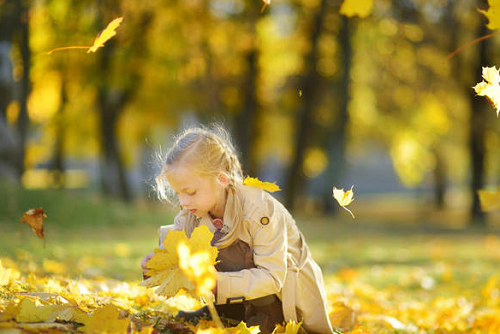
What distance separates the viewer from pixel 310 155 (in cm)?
1981

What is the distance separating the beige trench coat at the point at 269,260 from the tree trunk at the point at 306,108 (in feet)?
42.6

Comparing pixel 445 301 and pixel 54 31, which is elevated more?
pixel 54 31

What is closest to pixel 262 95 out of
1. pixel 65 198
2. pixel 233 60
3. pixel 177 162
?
pixel 233 60

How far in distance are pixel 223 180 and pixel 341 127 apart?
13244 millimetres

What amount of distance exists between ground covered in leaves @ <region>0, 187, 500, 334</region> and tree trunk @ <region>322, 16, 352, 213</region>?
2.84 m

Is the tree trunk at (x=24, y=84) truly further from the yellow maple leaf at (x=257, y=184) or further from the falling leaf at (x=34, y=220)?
the yellow maple leaf at (x=257, y=184)

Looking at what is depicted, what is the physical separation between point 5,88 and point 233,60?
24.8 ft

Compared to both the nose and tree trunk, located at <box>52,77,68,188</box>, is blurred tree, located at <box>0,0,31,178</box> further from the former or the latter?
the nose

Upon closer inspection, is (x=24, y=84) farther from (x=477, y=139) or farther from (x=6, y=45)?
(x=477, y=139)

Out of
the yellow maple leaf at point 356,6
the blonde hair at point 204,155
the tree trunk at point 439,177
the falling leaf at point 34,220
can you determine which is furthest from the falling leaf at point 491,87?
the tree trunk at point 439,177

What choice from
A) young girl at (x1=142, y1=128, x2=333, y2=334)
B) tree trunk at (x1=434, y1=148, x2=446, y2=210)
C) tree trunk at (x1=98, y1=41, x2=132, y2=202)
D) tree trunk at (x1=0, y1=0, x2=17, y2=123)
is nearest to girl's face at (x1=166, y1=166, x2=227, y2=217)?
young girl at (x1=142, y1=128, x2=333, y2=334)

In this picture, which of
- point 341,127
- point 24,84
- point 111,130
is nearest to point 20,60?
point 24,84

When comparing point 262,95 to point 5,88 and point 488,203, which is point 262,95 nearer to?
point 5,88

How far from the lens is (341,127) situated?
15391 mm
